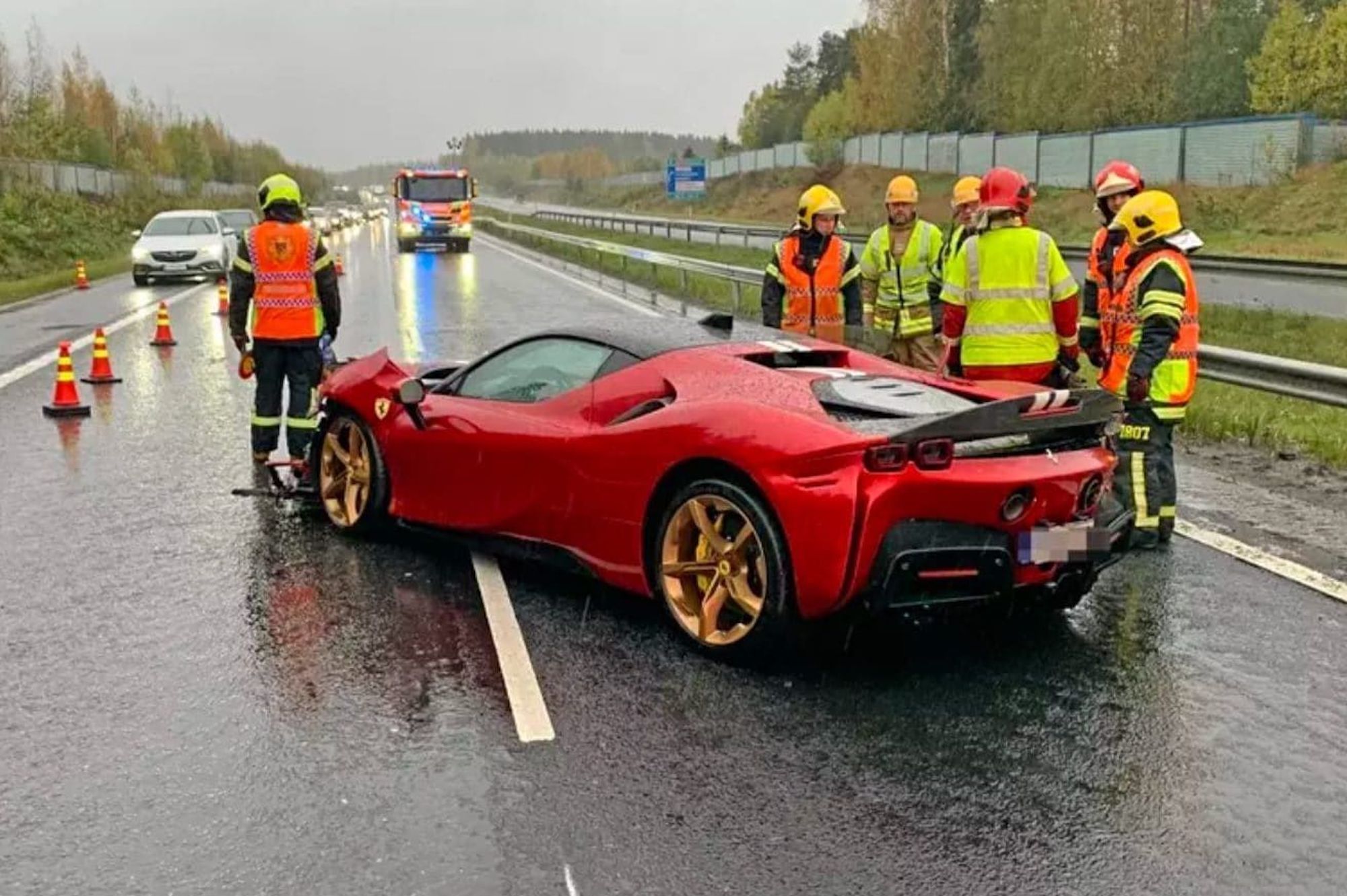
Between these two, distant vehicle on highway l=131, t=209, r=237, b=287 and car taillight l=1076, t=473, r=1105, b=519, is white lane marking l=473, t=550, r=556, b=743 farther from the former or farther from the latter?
distant vehicle on highway l=131, t=209, r=237, b=287

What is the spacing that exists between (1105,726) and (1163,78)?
6360 cm

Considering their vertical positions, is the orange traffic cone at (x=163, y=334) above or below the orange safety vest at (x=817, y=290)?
below

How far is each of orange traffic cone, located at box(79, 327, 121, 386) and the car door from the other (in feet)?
25.1

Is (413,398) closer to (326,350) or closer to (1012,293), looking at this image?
(1012,293)

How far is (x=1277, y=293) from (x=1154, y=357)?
15651 millimetres

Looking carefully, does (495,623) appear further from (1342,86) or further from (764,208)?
(764,208)

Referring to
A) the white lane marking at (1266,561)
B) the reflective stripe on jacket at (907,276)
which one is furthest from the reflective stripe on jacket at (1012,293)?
the reflective stripe on jacket at (907,276)

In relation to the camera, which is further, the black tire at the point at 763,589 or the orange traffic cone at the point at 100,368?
the orange traffic cone at the point at 100,368

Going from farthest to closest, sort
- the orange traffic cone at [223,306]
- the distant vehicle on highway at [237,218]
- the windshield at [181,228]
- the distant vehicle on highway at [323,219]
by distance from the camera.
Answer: the distant vehicle on highway at [323,219]
the distant vehicle on highway at [237,218]
the windshield at [181,228]
the orange traffic cone at [223,306]

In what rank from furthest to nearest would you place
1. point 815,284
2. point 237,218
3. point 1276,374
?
1. point 237,218
2. point 1276,374
3. point 815,284

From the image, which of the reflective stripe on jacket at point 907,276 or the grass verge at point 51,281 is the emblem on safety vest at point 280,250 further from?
the grass verge at point 51,281

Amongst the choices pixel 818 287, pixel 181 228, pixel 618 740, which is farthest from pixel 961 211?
pixel 181 228

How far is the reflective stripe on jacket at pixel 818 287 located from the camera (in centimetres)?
837

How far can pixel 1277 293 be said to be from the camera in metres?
20.3
